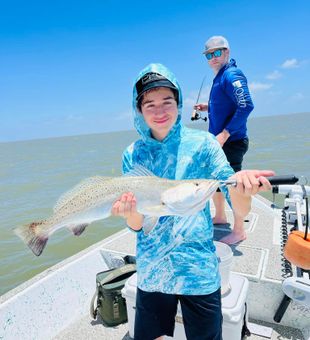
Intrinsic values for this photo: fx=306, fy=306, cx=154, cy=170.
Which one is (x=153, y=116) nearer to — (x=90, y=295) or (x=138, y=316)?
(x=138, y=316)

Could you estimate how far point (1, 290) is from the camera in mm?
6676

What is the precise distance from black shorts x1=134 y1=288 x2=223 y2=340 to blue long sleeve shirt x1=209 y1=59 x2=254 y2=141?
2.48 metres

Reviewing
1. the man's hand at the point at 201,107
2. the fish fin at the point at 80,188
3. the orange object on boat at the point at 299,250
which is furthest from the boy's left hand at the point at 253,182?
the man's hand at the point at 201,107

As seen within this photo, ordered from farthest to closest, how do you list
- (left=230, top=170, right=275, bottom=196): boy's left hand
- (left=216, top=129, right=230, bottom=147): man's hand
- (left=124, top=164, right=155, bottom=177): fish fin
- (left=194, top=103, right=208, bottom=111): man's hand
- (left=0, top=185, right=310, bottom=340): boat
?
(left=194, top=103, right=208, bottom=111): man's hand, (left=216, top=129, right=230, bottom=147): man's hand, (left=0, top=185, right=310, bottom=340): boat, (left=124, top=164, right=155, bottom=177): fish fin, (left=230, top=170, right=275, bottom=196): boy's left hand

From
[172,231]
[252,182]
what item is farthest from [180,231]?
[252,182]

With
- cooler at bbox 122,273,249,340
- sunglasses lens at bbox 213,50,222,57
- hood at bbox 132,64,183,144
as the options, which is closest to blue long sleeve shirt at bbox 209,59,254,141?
sunglasses lens at bbox 213,50,222,57

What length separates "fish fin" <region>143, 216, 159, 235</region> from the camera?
6.59ft

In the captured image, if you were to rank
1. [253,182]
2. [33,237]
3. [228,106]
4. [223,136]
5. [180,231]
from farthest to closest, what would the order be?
[228,106] → [223,136] → [33,237] → [180,231] → [253,182]

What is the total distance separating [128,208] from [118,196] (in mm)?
120

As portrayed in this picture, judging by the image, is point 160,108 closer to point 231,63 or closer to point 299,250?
point 299,250

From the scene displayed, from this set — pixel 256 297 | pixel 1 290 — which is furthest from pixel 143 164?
pixel 1 290

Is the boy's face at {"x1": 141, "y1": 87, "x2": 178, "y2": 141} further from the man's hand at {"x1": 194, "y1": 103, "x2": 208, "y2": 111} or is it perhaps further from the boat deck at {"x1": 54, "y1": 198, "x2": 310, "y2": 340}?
the man's hand at {"x1": 194, "y1": 103, "x2": 208, "y2": 111}

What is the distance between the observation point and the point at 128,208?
206 centimetres

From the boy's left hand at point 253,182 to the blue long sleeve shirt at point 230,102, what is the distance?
231cm
